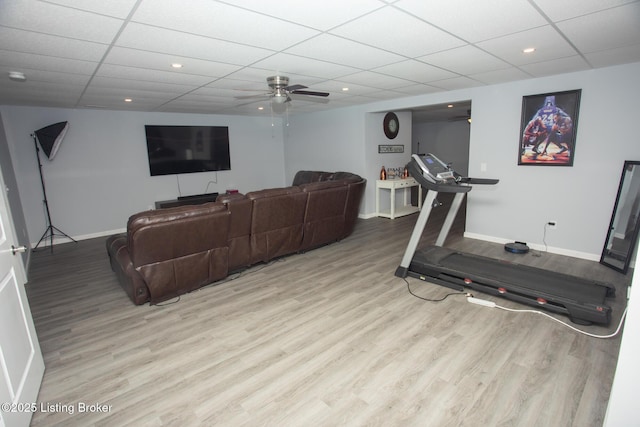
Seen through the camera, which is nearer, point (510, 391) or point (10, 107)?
point (510, 391)

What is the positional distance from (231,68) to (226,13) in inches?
50.5

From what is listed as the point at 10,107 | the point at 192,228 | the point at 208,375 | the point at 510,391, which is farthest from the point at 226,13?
the point at 10,107

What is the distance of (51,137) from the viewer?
509cm

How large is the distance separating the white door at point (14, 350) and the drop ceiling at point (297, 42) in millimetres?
1391

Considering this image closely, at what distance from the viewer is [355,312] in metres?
2.90

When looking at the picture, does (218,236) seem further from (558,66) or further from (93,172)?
(558,66)

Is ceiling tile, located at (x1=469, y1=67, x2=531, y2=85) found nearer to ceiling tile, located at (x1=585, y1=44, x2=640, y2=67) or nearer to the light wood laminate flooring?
ceiling tile, located at (x1=585, y1=44, x2=640, y2=67)

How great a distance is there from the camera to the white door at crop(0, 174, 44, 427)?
154cm

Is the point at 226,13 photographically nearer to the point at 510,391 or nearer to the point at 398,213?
the point at 510,391

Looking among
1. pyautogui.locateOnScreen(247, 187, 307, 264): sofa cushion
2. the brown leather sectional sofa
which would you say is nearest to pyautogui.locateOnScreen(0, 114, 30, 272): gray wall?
the brown leather sectional sofa

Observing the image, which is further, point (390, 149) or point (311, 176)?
point (311, 176)

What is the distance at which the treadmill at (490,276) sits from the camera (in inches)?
105

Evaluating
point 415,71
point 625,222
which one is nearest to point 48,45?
point 415,71

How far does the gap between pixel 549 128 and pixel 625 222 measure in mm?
1407
